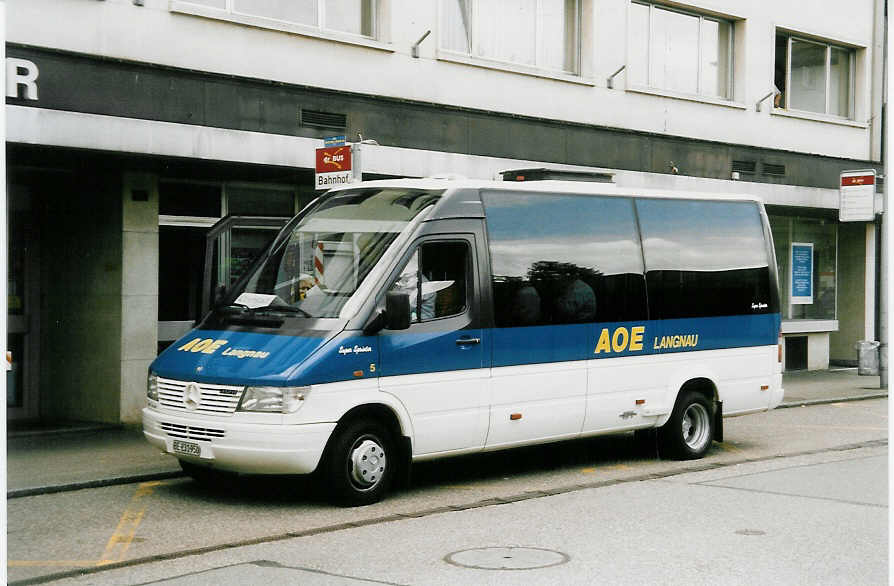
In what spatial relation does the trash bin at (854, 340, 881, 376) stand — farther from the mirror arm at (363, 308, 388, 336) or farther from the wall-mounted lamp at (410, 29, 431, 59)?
the mirror arm at (363, 308, 388, 336)

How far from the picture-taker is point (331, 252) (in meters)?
9.89

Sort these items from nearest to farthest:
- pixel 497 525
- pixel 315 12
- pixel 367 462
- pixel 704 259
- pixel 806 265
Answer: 1. pixel 497 525
2. pixel 367 462
3. pixel 704 259
4. pixel 315 12
5. pixel 806 265

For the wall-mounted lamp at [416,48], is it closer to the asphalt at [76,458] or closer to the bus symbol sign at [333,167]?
the bus symbol sign at [333,167]

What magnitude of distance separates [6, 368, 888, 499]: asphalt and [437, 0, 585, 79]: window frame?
273 inches

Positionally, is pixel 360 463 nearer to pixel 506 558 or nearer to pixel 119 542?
pixel 119 542

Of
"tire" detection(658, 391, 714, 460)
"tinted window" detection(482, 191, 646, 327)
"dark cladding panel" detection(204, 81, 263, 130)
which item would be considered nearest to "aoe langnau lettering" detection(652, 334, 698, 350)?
"tinted window" detection(482, 191, 646, 327)

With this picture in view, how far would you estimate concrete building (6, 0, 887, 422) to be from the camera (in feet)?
41.1

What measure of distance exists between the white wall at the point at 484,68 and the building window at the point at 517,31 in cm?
31

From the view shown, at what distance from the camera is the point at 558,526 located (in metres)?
8.34

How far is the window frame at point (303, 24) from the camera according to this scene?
13430mm

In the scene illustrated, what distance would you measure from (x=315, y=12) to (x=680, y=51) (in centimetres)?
809

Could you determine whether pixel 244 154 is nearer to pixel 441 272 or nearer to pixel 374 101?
pixel 374 101

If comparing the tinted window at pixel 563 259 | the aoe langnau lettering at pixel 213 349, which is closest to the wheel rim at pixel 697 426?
the tinted window at pixel 563 259

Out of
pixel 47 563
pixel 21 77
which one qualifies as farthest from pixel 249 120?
pixel 47 563
